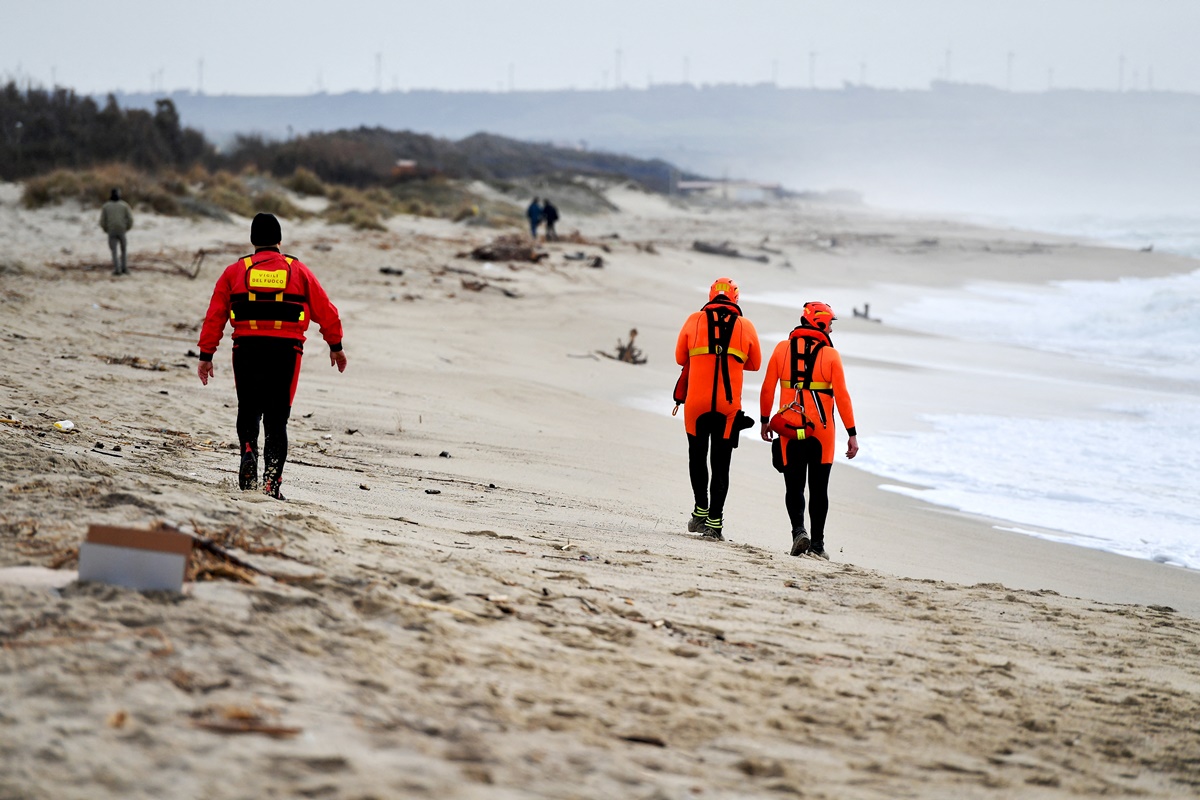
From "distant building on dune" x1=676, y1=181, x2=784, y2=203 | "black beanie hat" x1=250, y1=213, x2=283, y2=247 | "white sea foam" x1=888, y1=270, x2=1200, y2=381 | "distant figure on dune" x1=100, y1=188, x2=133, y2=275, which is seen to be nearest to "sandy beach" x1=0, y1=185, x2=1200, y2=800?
"black beanie hat" x1=250, y1=213, x2=283, y2=247

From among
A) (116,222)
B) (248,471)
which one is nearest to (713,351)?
(248,471)

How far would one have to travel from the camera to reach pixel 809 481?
7.21 meters

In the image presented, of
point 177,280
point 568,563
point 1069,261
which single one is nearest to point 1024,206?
point 1069,261

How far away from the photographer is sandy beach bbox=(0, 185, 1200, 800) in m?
Result: 3.22

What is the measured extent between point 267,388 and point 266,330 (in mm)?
312

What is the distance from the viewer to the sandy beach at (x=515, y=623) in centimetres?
322

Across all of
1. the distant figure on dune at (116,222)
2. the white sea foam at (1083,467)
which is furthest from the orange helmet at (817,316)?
the distant figure on dune at (116,222)

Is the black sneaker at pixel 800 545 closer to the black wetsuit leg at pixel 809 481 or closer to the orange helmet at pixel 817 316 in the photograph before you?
the black wetsuit leg at pixel 809 481

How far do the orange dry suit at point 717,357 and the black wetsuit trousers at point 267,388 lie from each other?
8.03ft

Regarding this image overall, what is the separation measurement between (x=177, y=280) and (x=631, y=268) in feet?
38.6

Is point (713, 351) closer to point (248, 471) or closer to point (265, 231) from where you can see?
point (265, 231)

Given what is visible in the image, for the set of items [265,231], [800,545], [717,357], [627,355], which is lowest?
[800,545]

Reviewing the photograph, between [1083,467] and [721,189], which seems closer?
[1083,467]

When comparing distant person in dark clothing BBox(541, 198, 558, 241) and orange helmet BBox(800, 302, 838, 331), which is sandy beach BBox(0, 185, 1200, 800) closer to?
orange helmet BBox(800, 302, 838, 331)
